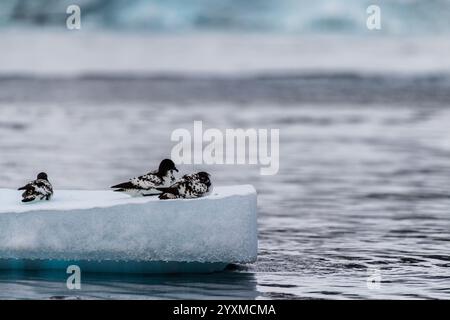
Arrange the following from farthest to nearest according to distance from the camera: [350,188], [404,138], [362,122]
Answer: [362,122] < [404,138] < [350,188]

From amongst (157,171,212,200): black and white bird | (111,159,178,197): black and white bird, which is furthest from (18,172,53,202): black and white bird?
(157,171,212,200): black and white bird

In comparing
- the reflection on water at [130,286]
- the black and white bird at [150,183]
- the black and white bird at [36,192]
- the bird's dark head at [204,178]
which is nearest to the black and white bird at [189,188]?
the bird's dark head at [204,178]

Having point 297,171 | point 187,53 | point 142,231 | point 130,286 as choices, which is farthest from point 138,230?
point 187,53

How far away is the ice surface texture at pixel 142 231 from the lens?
43.8 ft

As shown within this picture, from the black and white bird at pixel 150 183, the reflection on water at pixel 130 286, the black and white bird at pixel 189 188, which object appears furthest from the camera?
the black and white bird at pixel 150 183

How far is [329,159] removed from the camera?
29.5 meters

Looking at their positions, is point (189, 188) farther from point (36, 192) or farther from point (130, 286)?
point (36, 192)

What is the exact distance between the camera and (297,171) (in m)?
26.9

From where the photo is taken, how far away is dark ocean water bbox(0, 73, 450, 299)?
44.4 feet

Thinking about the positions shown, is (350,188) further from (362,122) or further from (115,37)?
(115,37)

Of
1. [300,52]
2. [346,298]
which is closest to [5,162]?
[346,298]

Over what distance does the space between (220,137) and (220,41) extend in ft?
230

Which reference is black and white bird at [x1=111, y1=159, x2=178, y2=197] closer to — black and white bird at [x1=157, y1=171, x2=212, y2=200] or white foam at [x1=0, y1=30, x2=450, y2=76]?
black and white bird at [x1=157, y1=171, x2=212, y2=200]

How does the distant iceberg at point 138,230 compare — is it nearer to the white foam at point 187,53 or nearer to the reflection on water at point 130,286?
the reflection on water at point 130,286
